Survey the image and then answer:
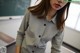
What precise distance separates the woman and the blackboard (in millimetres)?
1058

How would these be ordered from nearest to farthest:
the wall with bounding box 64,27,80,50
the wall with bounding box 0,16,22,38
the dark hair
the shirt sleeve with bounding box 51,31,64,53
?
the dark hair
the shirt sleeve with bounding box 51,31,64,53
the wall with bounding box 0,16,22,38
the wall with bounding box 64,27,80,50

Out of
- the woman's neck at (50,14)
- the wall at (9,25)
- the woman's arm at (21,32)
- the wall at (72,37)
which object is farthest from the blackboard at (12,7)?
the wall at (72,37)

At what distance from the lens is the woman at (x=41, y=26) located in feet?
3.19

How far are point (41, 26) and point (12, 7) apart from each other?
4.05ft

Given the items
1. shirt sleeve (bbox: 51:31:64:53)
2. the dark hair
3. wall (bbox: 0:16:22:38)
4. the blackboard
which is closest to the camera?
the dark hair

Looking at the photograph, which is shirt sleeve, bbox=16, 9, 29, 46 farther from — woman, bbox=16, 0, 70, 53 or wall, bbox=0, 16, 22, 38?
wall, bbox=0, 16, 22, 38

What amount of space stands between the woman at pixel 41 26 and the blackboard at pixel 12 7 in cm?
106

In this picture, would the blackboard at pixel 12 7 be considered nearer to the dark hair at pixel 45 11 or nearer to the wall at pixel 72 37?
the dark hair at pixel 45 11

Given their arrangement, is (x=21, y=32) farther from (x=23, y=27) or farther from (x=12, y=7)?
(x=12, y=7)

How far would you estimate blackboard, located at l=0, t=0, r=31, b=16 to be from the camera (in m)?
1.99

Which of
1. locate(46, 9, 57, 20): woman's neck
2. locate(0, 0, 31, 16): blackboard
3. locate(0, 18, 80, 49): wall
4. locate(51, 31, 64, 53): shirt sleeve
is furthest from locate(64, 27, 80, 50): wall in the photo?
locate(46, 9, 57, 20): woman's neck

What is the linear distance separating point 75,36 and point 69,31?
0.69 feet

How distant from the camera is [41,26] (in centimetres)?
102

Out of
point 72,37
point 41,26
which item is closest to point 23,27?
point 41,26
